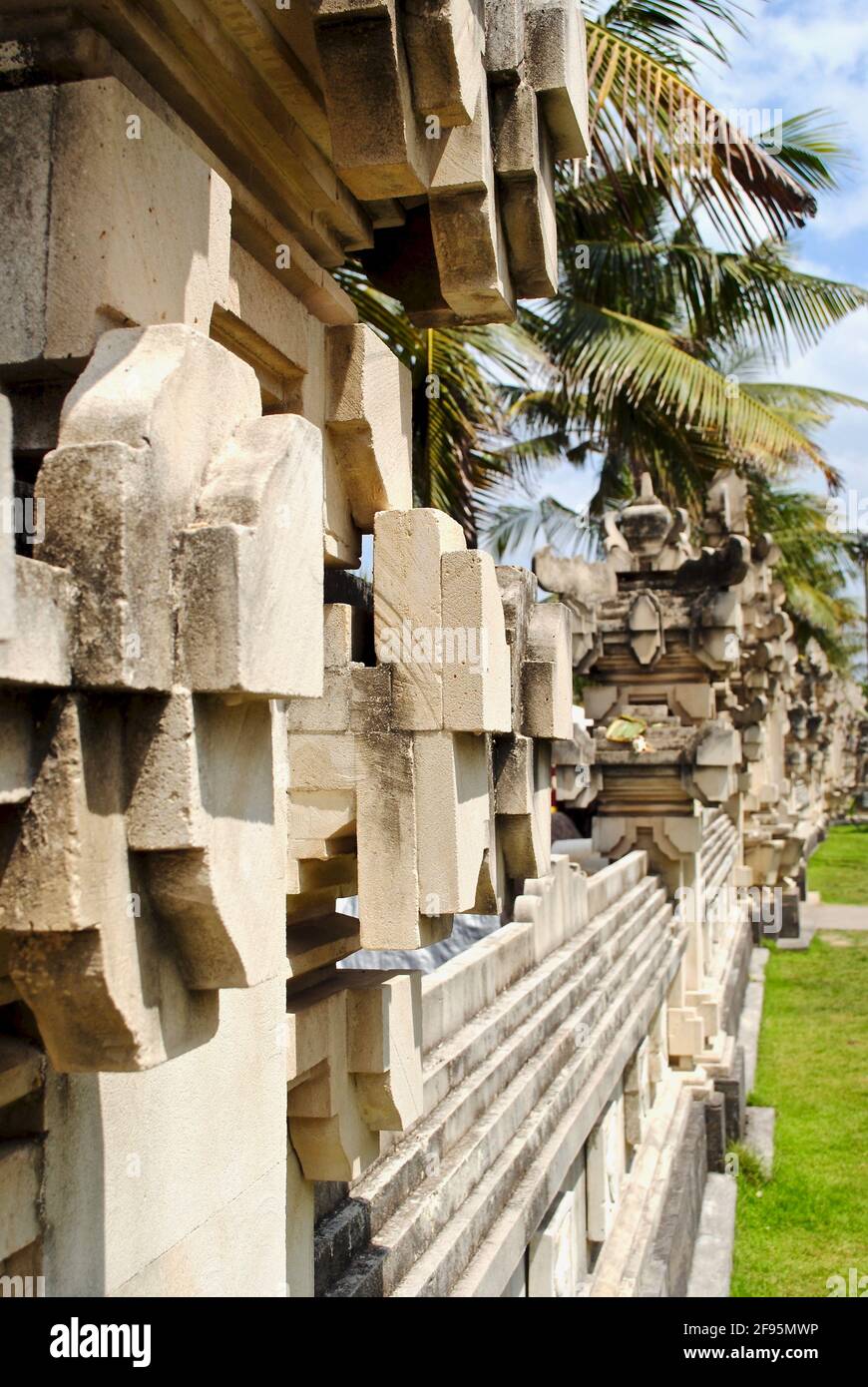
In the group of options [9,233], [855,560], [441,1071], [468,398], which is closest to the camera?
[9,233]

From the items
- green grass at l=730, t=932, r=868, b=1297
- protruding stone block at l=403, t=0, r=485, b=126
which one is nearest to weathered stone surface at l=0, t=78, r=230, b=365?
protruding stone block at l=403, t=0, r=485, b=126

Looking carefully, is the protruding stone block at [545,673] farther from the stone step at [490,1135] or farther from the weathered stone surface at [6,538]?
the weathered stone surface at [6,538]

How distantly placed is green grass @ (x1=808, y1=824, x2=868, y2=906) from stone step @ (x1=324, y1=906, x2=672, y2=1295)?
21.2m

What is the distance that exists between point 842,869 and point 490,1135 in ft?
101

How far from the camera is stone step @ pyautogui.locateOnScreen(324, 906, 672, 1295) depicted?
3549 mm

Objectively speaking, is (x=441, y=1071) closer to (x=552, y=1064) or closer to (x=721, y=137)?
(x=552, y=1064)

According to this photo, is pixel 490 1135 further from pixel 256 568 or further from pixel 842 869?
pixel 842 869

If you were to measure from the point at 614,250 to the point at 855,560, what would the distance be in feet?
80.4

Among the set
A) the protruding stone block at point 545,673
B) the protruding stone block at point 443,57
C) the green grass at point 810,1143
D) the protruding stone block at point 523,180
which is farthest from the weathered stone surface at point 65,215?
the green grass at point 810,1143

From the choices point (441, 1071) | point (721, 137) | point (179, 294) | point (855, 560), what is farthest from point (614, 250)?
point (855, 560)

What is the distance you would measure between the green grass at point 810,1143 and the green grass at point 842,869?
940 cm

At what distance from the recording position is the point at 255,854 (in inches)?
73.4

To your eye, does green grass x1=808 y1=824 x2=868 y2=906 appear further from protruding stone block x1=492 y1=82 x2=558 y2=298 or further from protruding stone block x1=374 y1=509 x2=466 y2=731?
protruding stone block x1=374 y1=509 x2=466 y2=731

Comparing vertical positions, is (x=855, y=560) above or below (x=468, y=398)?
above
